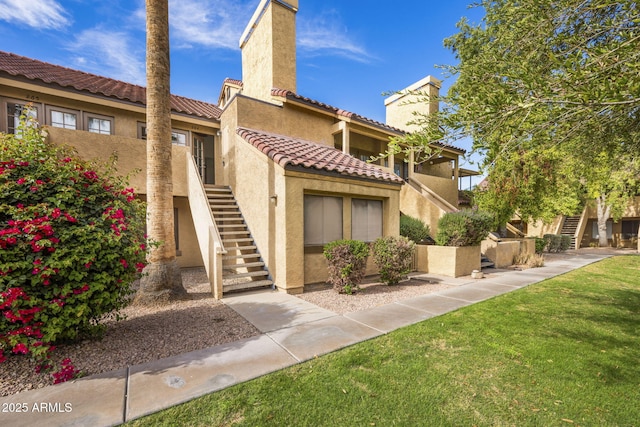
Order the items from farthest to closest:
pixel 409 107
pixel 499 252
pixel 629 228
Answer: pixel 629 228 → pixel 409 107 → pixel 499 252

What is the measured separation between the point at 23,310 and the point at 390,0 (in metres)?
14.0

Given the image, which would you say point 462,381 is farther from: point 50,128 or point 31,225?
point 50,128

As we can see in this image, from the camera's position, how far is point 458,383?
3561 millimetres

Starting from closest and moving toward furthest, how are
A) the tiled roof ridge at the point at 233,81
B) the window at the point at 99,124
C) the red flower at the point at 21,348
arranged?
the red flower at the point at 21,348, the window at the point at 99,124, the tiled roof ridge at the point at 233,81

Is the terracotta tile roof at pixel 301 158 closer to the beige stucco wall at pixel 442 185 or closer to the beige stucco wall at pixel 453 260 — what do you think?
the beige stucco wall at pixel 453 260

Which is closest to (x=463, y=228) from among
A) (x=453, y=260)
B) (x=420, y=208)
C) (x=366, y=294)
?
(x=453, y=260)

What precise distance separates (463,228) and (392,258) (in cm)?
379

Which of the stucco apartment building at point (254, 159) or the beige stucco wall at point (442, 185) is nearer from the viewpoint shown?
the stucco apartment building at point (254, 159)

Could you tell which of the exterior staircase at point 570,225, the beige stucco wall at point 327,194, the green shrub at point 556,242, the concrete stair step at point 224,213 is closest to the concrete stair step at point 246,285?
the beige stucco wall at point 327,194

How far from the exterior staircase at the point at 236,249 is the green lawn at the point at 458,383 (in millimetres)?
4663

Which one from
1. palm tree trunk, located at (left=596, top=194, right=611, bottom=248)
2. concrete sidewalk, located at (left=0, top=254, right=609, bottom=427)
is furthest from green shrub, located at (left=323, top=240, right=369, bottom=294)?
palm tree trunk, located at (left=596, top=194, right=611, bottom=248)

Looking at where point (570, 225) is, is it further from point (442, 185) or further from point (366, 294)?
point (366, 294)

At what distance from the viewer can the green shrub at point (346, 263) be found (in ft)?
25.3

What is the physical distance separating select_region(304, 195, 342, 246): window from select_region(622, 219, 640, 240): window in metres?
32.3
